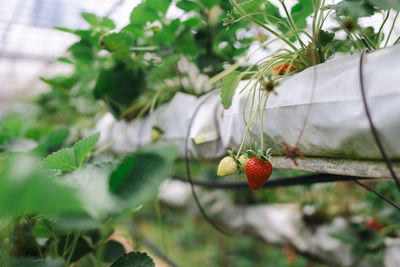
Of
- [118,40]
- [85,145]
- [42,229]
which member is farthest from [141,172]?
[118,40]

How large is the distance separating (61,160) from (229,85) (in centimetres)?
26

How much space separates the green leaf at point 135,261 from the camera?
31 centimetres

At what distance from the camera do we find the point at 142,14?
55 centimetres

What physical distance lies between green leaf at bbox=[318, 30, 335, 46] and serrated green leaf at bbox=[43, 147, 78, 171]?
38 cm

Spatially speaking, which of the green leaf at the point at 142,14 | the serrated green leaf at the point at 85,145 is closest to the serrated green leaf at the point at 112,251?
the serrated green leaf at the point at 85,145

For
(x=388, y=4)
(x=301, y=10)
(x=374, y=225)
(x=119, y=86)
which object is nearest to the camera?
(x=388, y=4)

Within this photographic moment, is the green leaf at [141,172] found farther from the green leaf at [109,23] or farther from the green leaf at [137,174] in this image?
the green leaf at [109,23]

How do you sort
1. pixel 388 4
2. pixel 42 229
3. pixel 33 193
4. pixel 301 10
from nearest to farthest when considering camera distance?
pixel 33 193, pixel 388 4, pixel 42 229, pixel 301 10

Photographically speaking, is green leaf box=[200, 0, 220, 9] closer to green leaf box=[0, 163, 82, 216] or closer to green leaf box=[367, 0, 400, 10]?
green leaf box=[367, 0, 400, 10]

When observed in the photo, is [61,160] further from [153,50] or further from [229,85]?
[153,50]

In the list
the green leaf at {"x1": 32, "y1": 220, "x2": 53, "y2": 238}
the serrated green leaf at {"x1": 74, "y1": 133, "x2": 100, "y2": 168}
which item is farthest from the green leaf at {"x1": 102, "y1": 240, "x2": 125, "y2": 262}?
the serrated green leaf at {"x1": 74, "y1": 133, "x2": 100, "y2": 168}

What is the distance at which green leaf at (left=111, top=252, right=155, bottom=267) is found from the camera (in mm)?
312

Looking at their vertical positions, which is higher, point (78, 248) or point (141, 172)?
point (141, 172)

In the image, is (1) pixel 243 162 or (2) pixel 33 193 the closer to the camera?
(2) pixel 33 193
